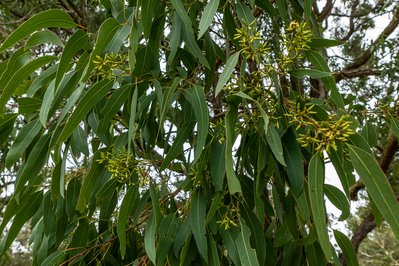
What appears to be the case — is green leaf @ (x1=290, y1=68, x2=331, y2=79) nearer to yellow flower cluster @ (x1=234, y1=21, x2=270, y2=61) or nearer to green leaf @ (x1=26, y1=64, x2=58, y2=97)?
yellow flower cluster @ (x1=234, y1=21, x2=270, y2=61)

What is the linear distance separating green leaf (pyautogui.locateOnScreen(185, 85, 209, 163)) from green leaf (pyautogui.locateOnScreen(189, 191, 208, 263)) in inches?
4.9

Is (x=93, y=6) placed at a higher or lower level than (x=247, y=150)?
higher

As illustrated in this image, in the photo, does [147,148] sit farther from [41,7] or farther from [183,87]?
[41,7]

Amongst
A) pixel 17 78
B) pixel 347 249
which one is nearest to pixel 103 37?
pixel 17 78

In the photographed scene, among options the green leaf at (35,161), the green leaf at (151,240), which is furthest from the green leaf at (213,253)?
the green leaf at (35,161)

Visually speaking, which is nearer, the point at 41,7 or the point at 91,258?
the point at 91,258

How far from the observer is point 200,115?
1.10 m

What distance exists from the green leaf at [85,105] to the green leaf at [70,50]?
64 mm

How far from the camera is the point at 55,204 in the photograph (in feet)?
4.81

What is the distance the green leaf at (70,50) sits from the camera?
1.13 metres

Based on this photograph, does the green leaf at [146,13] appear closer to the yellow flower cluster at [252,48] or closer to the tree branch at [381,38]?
the yellow flower cluster at [252,48]

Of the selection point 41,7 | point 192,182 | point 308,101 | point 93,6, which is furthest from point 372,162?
point 41,7

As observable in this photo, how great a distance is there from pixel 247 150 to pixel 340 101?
243 millimetres

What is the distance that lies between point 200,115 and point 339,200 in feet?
1.47
